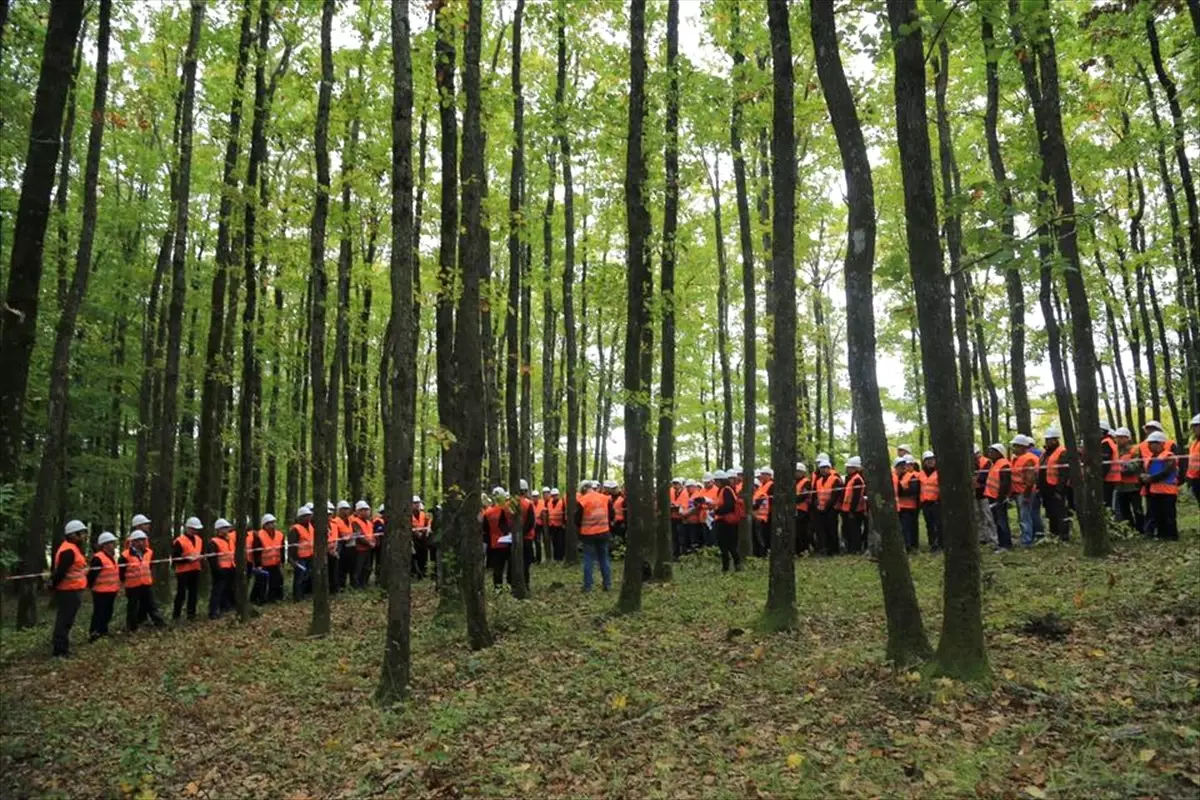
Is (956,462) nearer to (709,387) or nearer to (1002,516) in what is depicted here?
(1002,516)

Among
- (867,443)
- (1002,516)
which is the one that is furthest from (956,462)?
(1002,516)

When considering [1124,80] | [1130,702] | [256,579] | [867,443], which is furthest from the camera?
[1124,80]

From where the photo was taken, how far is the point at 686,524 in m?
22.5

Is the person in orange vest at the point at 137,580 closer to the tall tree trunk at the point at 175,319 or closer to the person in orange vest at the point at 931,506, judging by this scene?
the tall tree trunk at the point at 175,319

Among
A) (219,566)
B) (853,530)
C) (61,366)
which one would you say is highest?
(61,366)

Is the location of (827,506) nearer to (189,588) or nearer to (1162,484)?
(1162,484)

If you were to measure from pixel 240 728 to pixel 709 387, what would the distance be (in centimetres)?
3506

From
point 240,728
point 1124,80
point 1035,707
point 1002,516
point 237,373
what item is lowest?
point 240,728

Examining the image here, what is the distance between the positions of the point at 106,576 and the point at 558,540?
11.7 m

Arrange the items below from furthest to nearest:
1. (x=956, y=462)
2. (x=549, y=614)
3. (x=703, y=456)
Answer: (x=703, y=456)
(x=549, y=614)
(x=956, y=462)

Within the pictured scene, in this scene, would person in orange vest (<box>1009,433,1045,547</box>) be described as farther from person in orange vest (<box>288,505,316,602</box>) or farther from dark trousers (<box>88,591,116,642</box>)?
dark trousers (<box>88,591,116,642</box>)

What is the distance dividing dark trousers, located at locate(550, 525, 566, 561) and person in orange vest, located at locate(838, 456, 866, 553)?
26.0 ft

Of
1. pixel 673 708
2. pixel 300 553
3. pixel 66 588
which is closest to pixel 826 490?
pixel 673 708

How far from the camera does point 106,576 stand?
1495 centimetres
